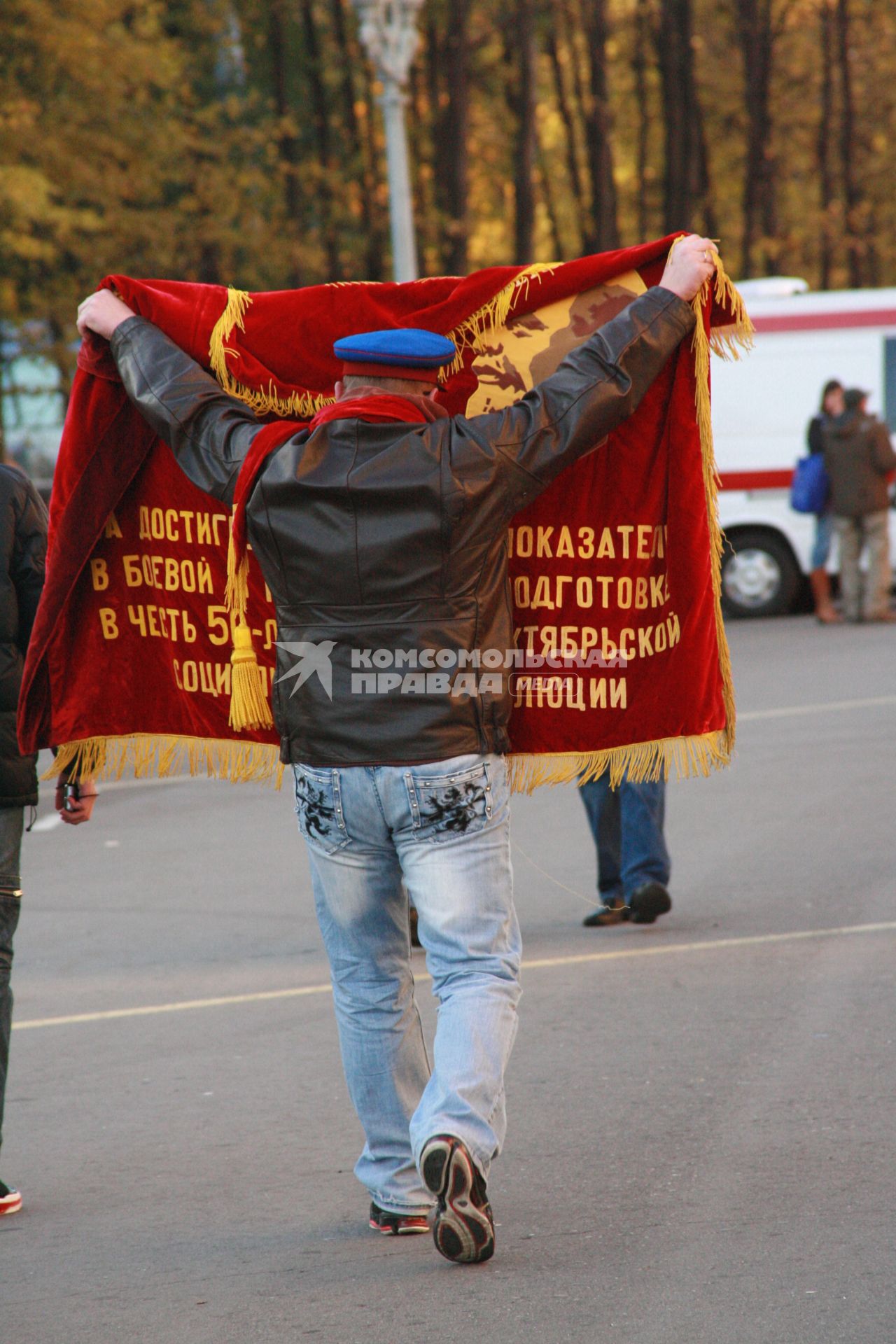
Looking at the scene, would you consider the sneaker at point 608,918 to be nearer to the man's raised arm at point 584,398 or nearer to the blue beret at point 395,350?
the man's raised arm at point 584,398

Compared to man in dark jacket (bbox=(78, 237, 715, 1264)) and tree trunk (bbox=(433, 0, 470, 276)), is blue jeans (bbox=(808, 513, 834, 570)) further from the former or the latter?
man in dark jacket (bbox=(78, 237, 715, 1264))

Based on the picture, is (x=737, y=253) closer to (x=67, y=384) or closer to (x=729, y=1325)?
(x=67, y=384)

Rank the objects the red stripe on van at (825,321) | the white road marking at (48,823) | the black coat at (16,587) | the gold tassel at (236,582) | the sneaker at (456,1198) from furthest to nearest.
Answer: the red stripe on van at (825,321), the white road marking at (48,823), the black coat at (16,587), the gold tassel at (236,582), the sneaker at (456,1198)

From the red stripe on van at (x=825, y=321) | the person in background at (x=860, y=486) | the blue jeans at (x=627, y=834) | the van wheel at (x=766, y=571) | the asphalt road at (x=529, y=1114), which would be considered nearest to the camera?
the asphalt road at (x=529, y=1114)

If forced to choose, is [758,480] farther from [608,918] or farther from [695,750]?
[695,750]

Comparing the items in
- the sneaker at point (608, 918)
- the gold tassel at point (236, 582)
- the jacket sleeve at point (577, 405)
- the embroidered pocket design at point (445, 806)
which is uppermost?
the jacket sleeve at point (577, 405)

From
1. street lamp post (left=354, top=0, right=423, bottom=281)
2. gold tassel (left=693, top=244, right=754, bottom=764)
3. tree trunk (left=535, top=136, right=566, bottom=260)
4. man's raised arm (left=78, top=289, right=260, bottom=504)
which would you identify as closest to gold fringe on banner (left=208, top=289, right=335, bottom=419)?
man's raised arm (left=78, top=289, right=260, bottom=504)

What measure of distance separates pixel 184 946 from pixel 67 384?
46.1 ft

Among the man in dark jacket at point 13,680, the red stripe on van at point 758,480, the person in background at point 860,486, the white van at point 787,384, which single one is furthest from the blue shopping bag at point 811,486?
the man in dark jacket at point 13,680

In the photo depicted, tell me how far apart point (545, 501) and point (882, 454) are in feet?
39.5

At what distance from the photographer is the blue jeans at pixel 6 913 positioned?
4.20m

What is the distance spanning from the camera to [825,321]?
1695 cm

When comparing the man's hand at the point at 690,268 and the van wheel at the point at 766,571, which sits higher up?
the man's hand at the point at 690,268

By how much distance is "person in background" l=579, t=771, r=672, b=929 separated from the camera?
6441 millimetres
